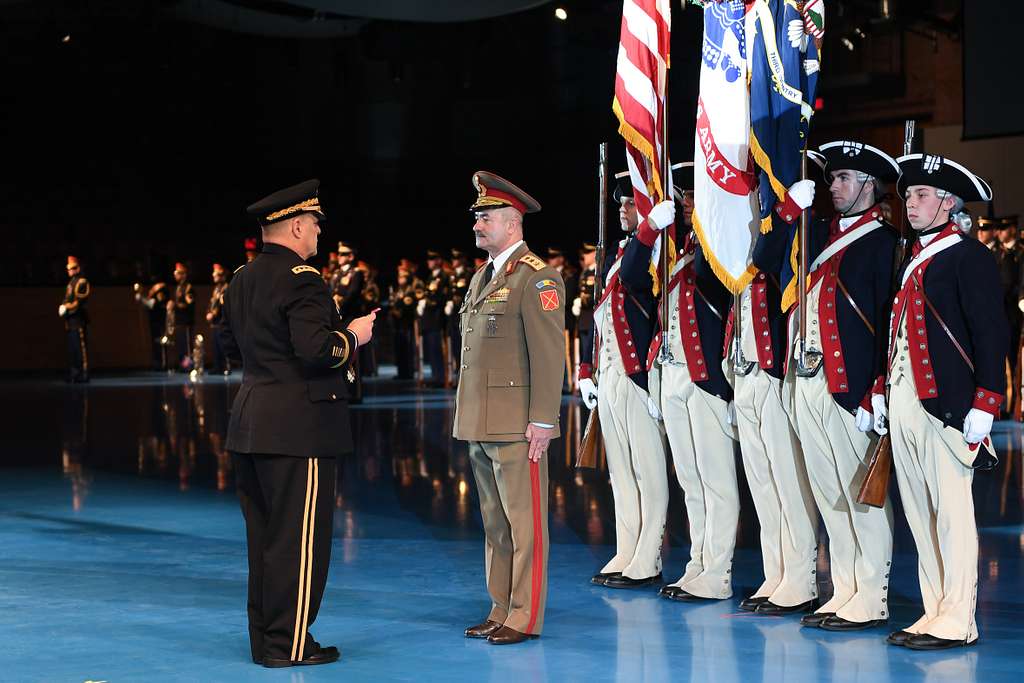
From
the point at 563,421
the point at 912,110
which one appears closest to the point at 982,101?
the point at 563,421

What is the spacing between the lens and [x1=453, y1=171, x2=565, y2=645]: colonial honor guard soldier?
14.9 ft

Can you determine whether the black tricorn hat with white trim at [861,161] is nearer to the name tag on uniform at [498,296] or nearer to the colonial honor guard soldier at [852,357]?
the colonial honor guard soldier at [852,357]

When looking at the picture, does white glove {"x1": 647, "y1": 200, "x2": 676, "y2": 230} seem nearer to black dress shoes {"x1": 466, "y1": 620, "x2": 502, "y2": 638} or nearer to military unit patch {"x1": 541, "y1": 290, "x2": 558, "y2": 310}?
military unit patch {"x1": 541, "y1": 290, "x2": 558, "y2": 310}

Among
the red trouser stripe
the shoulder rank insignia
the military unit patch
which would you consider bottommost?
the red trouser stripe

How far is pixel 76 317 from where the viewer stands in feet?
60.2

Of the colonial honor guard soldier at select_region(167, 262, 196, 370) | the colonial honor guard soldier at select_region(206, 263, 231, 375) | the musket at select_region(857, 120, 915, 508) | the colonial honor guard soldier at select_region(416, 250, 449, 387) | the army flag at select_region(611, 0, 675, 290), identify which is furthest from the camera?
the colonial honor guard soldier at select_region(167, 262, 196, 370)

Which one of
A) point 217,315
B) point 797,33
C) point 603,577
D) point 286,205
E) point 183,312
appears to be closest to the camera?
point 286,205

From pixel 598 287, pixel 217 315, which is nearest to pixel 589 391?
pixel 598 287

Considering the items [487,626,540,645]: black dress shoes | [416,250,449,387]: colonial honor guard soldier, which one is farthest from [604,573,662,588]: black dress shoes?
[416,250,449,387]: colonial honor guard soldier

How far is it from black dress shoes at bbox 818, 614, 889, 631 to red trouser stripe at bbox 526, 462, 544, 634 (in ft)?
3.29

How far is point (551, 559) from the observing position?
6.05 metres

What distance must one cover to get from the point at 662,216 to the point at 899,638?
67.8 inches

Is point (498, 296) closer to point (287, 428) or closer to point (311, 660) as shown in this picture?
point (287, 428)

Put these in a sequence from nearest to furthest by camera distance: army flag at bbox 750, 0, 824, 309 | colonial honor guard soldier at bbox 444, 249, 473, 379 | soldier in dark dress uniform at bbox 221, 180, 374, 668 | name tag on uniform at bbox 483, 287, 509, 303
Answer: soldier in dark dress uniform at bbox 221, 180, 374, 668
name tag on uniform at bbox 483, 287, 509, 303
army flag at bbox 750, 0, 824, 309
colonial honor guard soldier at bbox 444, 249, 473, 379
